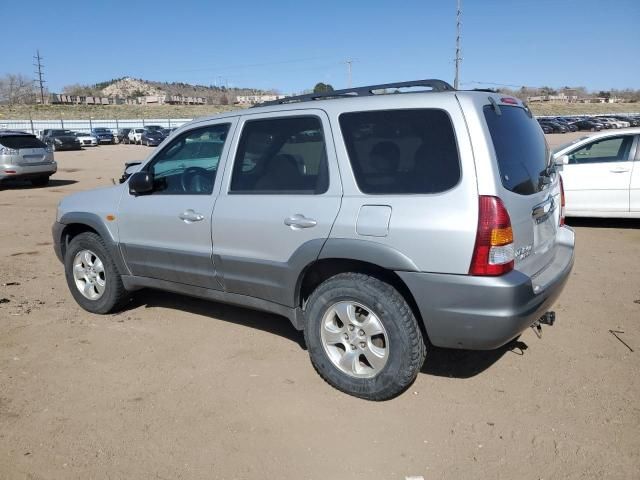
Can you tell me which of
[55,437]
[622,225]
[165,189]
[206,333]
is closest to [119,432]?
[55,437]

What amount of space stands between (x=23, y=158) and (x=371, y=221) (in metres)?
14.5

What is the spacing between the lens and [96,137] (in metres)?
43.5

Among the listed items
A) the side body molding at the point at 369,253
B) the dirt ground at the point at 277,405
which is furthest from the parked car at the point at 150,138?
the side body molding at the point at 369,253

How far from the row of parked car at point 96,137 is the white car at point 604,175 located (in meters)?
34.0

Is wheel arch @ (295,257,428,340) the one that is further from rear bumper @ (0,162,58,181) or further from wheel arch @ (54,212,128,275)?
rear bumper @ (0,162,58,181)

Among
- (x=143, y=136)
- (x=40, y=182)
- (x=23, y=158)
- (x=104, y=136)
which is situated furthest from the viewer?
(x=104, y=136)

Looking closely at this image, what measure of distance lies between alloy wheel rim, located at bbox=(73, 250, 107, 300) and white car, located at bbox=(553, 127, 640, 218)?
6523mm

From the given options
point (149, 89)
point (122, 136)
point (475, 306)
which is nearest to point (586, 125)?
point (122, 136)

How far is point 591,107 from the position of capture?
Answer: 4080 inches

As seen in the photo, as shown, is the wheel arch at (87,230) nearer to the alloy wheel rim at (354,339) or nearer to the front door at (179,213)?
the front door at (179,213)

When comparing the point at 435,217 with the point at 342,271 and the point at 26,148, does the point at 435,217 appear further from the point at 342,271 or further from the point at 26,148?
the point at 26,148

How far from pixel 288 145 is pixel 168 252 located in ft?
4.46

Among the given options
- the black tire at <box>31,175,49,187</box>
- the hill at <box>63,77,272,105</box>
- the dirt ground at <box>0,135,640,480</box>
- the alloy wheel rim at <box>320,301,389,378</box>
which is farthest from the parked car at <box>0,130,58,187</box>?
the hill at <box>63,77,272,105</box>

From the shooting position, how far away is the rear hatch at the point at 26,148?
1469 cm
